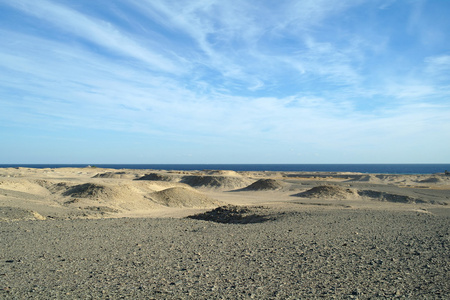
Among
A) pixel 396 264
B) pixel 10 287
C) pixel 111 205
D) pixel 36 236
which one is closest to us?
pixel 10 287

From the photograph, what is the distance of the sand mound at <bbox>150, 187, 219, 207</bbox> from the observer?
26672 mm

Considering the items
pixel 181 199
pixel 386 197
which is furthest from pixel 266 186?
pixel 181 199

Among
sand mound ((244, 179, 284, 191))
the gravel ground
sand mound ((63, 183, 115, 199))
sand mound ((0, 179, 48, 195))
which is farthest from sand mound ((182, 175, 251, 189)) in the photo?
the gravel ground

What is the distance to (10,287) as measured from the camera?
6496 millimetres

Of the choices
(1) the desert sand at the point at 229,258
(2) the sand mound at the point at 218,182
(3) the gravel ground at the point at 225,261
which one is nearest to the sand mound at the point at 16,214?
(1) the desert sand at the point at 229,258

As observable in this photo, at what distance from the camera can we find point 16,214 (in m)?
16.1

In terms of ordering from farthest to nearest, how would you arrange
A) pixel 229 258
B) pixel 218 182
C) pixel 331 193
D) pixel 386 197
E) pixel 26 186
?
pixel 218 182
pixel 331 193
pixel 386 197
pixel 26 186
pixel 229 258

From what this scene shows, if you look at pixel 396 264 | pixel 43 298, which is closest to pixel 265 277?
Answer: pixel 396 264

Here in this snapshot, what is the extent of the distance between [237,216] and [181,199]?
9815 mm

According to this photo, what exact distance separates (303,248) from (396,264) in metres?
2.43

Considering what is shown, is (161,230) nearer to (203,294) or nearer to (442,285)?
(203,294)

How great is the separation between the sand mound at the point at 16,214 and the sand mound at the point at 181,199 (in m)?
Answer: 10.9

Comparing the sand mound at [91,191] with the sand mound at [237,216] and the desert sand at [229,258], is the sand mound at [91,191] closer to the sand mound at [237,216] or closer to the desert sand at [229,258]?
the desert sand at [229,258]

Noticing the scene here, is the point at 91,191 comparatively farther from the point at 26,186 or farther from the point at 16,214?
the point at 16,214
